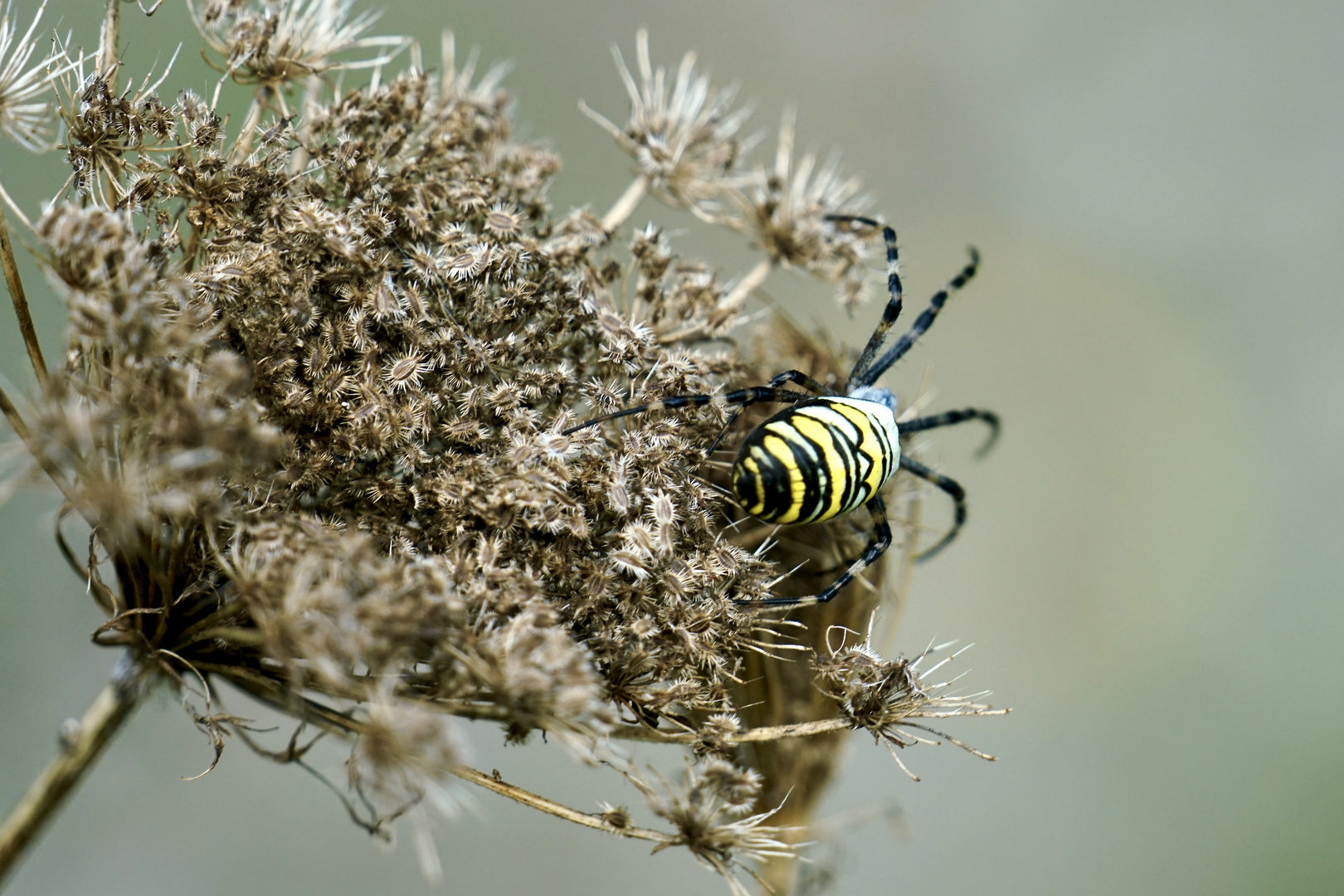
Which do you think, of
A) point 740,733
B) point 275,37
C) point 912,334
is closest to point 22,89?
point 275,37

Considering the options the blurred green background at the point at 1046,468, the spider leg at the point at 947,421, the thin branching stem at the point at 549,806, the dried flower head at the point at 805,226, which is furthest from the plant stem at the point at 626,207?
the blurred green background at the point at 1046,468

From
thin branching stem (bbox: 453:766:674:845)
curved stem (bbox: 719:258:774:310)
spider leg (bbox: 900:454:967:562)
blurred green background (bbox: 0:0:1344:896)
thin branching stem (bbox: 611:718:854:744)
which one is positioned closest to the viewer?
thin branching stem (bbox: 453:766:674:845)

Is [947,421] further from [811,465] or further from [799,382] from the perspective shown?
[811,465]

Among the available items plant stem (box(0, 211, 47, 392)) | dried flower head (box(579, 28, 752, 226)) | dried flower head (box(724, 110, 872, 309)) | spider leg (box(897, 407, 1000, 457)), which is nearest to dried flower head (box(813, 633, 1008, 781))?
spider leg (box(897, 407, 1000, 457))

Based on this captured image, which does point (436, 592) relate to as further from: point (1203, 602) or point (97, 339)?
point (1203, 602)

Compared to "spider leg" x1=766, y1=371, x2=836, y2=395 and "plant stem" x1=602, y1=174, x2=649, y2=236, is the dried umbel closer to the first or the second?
"plant stem" x1=602, y1=174, x2=649, y2=236

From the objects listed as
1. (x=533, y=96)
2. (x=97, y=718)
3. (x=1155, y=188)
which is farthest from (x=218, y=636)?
(x=1155, y=188)
